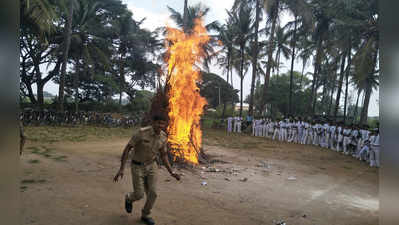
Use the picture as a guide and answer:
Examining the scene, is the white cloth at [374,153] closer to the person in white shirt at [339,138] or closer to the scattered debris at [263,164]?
the person in white shirt at [339,138]

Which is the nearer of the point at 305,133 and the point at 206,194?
the point at 206,194

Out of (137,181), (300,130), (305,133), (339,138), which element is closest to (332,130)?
(339,138)

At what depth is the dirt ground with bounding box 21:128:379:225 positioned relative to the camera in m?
4.71

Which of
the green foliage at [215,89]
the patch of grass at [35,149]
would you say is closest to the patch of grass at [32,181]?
the patch of grass at [35,149]

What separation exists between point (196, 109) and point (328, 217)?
599cm

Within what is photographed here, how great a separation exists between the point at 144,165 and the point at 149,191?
0.43m

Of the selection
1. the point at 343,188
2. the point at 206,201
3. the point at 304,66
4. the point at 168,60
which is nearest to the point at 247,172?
the point at 343,188

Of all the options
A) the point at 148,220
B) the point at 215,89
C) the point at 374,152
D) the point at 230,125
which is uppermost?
the point at 215,89

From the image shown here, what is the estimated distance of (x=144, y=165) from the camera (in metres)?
4.32

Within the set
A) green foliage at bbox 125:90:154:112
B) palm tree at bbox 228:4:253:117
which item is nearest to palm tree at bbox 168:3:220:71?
palm tree at bbox 228:4:253:117

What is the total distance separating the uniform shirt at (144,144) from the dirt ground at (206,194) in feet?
3.63

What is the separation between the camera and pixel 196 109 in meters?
10.1

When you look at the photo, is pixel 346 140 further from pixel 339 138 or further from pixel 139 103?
pixel 139 103

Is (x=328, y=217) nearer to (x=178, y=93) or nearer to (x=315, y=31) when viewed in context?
(x=178, y=93)
